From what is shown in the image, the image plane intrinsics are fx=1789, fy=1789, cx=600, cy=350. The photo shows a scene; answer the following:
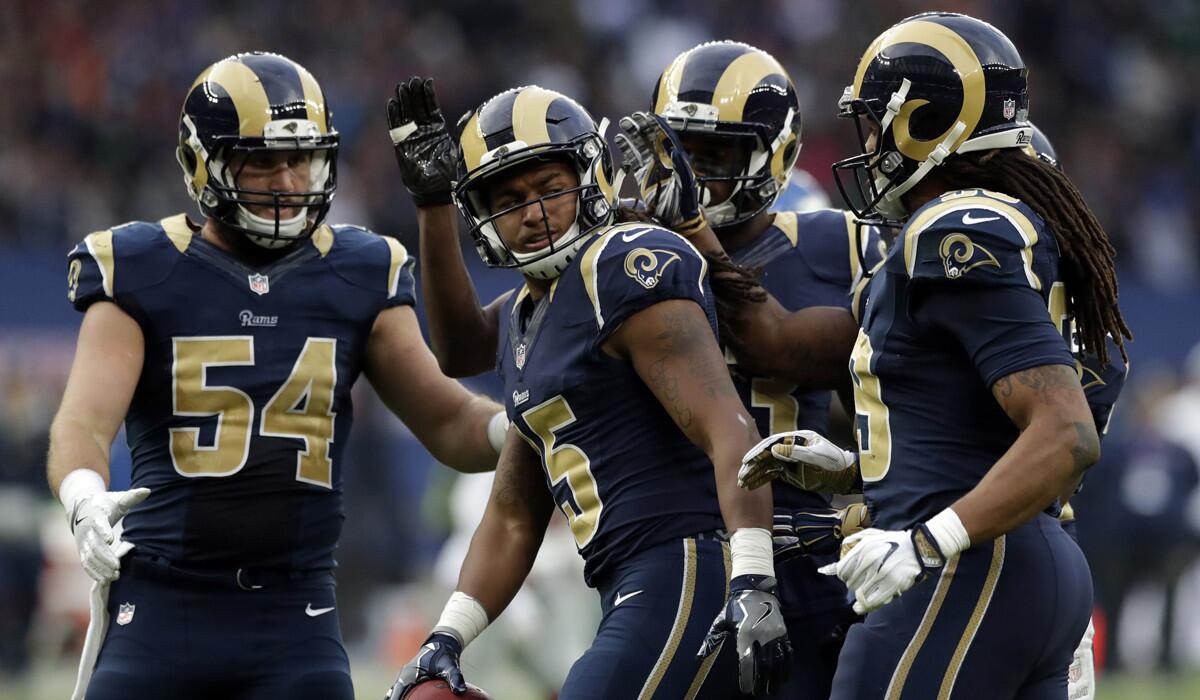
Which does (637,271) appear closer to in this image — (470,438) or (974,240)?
(974,240)

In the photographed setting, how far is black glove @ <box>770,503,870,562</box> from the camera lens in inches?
160

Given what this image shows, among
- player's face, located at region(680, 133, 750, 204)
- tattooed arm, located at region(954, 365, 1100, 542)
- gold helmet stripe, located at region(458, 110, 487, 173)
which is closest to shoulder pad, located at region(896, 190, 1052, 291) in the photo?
tattooed arm, located at region(954, 365, 1100, 542)

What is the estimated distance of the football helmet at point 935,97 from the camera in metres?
3.69

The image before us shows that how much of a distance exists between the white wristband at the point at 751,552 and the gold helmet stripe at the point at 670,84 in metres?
1.47

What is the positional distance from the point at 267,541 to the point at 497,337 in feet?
2.73

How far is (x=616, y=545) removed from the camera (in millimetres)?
3840

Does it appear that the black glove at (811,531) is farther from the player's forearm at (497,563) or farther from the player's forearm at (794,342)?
the player's forearm at (497,563)

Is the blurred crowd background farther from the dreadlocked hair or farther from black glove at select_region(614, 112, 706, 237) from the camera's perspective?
the dreadlocked hair

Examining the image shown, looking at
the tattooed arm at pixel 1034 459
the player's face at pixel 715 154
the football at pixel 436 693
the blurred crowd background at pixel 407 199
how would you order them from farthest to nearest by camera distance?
the blurred crowd background at pixel 407 199
the player's face at pixel 715 154
the football at pixel 436 693
the tattooed arm at pixel 1034 459

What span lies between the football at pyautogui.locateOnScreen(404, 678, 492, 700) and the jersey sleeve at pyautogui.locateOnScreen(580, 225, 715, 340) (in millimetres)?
850

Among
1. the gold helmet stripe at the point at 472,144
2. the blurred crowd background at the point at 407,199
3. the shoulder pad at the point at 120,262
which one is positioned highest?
the gold helmet stripe at the point at 472,144

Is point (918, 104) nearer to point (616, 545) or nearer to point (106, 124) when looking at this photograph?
point (616, 545)

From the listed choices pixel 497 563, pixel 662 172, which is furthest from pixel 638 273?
pixel 497 563

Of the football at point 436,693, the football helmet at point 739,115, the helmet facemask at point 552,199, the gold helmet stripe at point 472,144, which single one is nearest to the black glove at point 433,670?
the football at point 436,693
